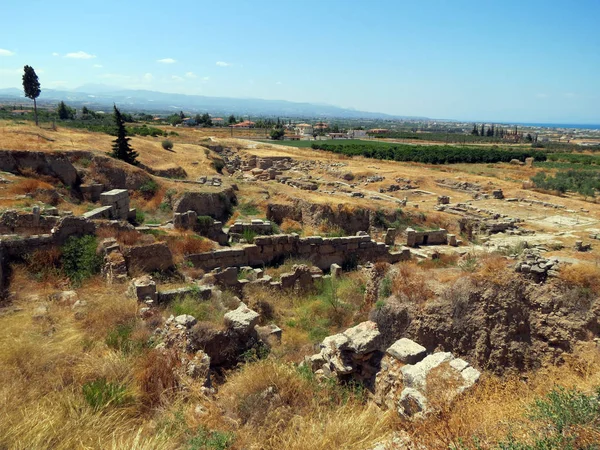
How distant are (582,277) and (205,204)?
645 inches

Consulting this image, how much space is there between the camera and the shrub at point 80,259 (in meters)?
10.4

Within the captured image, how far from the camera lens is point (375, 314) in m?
8.68

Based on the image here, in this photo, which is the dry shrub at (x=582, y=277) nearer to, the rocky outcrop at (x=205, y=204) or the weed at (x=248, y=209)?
the weed at (x=248, y=209)

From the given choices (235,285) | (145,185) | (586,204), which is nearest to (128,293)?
(235,285)

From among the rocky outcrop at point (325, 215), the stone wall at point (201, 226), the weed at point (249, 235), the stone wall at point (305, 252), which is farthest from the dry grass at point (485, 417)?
the rocky outcrop at point (325, 215)

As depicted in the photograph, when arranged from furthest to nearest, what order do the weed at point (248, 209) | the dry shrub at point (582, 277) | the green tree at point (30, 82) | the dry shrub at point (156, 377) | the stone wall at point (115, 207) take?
the green tree at point (30, 82), the weed at point (248, 209), the stone wall at point (115, 207), the dry shrub at point (582, 277), the dry shrub at point (156, 377)

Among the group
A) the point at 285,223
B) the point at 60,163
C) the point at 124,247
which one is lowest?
the point at 285,223

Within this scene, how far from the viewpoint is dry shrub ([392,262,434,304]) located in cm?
867

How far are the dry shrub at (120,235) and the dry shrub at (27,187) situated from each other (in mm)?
7210

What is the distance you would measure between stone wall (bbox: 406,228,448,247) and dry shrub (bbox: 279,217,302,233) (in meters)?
5.61

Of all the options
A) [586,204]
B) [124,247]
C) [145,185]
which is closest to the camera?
[124,247]

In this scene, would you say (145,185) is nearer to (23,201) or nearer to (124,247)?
(23,201)

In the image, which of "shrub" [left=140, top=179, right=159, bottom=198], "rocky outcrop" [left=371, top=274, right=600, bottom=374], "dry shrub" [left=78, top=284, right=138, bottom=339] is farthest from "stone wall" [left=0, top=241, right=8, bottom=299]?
"shrub" [left=140, top=179, right=159, bottom=198]

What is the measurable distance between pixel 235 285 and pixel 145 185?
1289 centimetres
